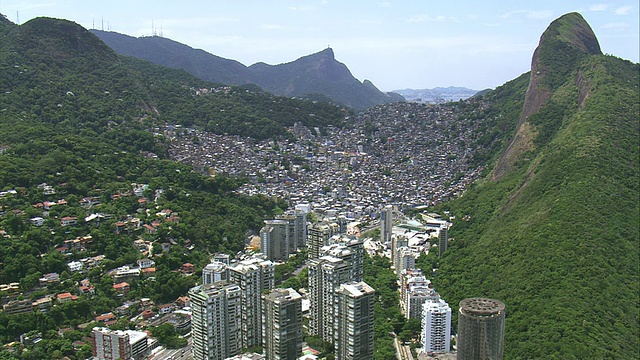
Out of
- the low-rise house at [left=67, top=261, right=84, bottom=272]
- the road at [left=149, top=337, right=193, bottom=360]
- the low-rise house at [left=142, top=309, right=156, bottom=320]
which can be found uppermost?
the low-rise house at [left=67, top=261, right=84, bottom=272]

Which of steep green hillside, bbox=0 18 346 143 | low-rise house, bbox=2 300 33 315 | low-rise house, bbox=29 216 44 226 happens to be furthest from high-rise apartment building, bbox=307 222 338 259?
steep green hillside, bbox=0 18 346 143

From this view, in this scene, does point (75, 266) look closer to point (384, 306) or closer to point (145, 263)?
point (145, 263)

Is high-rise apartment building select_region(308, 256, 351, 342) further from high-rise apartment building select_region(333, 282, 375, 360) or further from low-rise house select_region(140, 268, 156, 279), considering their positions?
low-rise house select_region(140, 268, 156, 279)

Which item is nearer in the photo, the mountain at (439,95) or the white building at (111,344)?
the white building at (111,344)

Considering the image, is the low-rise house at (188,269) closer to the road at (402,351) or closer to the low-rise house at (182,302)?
the low-rise house at (182,302)

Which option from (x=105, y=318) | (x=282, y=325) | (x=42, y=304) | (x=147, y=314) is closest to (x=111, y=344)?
(x=105, y=318)

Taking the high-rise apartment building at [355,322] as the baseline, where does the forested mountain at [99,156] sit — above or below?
above

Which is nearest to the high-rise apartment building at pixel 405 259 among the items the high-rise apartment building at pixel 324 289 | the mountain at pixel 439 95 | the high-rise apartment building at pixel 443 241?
the high-rise apartment building at pixel 443 241
